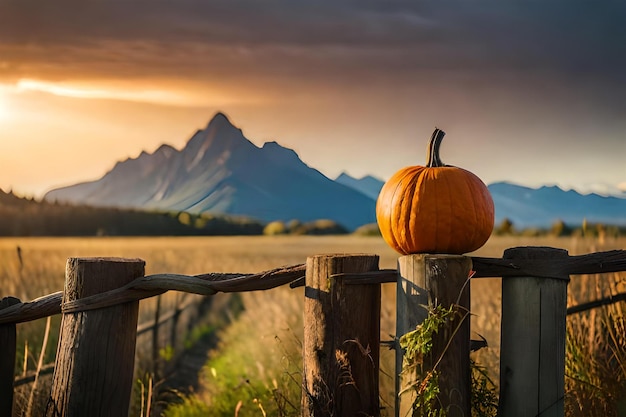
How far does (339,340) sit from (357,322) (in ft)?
0.32

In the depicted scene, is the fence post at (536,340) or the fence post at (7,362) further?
the fence post at (7,362)

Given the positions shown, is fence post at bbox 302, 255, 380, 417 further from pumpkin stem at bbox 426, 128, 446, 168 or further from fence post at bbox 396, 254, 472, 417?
pumpkin stem at bbox 426, 128, 446, 168

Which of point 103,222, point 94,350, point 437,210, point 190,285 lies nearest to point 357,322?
point 437,210

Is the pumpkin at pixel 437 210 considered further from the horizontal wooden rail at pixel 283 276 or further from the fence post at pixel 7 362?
the fence post at pixel 7 362

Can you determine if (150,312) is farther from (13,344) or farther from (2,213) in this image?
(13,344)

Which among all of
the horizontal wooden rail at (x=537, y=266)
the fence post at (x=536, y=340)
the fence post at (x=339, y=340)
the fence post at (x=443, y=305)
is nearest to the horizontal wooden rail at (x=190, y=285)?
the fence post at (x=339, y=340)

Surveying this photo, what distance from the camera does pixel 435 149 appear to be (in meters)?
3.53

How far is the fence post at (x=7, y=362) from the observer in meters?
3.68

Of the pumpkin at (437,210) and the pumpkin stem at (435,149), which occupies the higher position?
the pumpkin stem at (435,149)

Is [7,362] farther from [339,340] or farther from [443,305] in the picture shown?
[443,305]

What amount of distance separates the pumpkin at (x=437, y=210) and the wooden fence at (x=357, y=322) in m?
0.18

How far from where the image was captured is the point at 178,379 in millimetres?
6660

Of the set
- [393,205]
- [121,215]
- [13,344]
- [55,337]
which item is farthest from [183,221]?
[393,205]

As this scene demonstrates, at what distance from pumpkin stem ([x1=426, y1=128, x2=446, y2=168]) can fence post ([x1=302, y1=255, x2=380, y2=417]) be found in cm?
63
